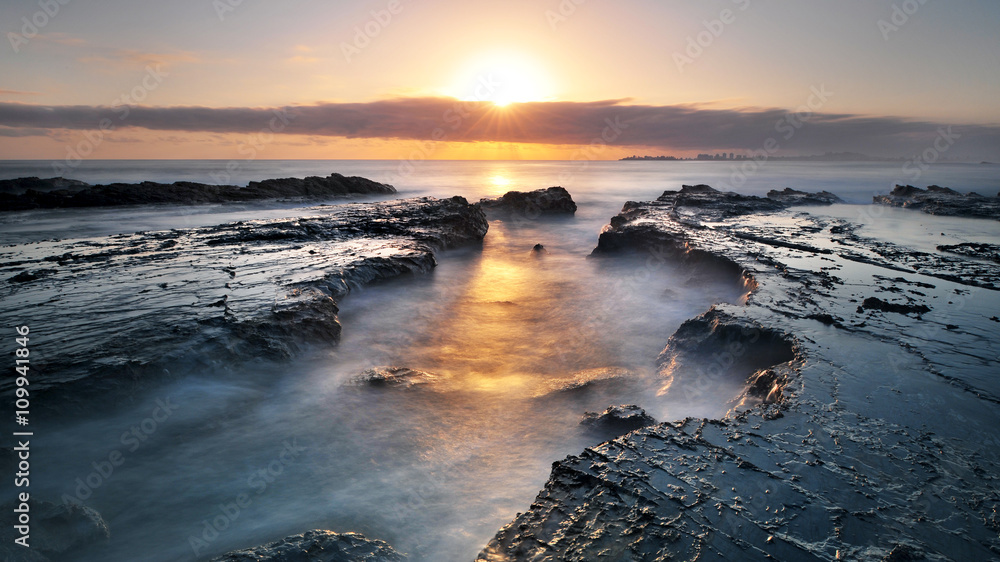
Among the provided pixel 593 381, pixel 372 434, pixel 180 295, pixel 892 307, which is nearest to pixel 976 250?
pixel 892 307

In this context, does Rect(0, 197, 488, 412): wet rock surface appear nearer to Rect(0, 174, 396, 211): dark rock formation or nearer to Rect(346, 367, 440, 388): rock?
Rect(346, 367, 440, 388): rock

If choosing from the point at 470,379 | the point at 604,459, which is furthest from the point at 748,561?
the point at 470,379

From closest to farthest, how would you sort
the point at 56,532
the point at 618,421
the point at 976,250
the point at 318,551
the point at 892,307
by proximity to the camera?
the point at 318,551 < the point at 56,532 < the point at 618,421 < the point at 892,307 < the point at 976,250

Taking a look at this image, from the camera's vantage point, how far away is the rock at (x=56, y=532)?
2.60 metres

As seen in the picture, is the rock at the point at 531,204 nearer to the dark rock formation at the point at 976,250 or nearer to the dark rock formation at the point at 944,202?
the dark rock formation at the point at 944,202

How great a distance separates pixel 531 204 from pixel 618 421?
18.3m

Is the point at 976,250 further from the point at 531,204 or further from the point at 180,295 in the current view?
the point at 531,204

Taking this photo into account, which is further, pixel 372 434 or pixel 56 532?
pixel 372 434

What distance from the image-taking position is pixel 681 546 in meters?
2.19

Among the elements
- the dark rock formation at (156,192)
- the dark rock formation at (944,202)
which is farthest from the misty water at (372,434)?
the dark rock formation at (156,192)

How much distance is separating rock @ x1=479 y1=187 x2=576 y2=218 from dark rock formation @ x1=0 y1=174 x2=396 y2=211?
10.2 m

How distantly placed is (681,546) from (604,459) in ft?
2.42

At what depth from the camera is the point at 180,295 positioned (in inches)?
253

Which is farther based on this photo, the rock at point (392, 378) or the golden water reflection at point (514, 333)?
the golden water reflection at point (514, 333)
